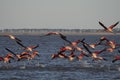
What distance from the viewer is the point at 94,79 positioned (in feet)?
172

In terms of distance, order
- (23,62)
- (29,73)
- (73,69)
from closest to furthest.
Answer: (29,73), (73,69), (23,62)

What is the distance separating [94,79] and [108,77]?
224 cm

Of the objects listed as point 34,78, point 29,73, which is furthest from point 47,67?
point 34,78

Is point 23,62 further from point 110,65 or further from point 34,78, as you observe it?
point 34,78

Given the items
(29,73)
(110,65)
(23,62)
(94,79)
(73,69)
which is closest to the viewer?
(94,79)

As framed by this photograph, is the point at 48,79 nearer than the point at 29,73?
Yes

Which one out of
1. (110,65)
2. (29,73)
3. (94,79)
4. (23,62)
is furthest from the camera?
(23,62)

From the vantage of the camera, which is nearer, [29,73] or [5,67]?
[29,73]

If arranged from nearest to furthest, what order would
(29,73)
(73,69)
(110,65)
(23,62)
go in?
(29,73), (73,69), (110,65), (23,62)

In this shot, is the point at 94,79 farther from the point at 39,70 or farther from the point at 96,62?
the point at 96,62

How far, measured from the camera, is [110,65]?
2662 inches

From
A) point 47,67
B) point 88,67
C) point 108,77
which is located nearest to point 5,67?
point 47,67

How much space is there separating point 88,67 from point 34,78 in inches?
506

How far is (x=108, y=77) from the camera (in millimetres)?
54000
